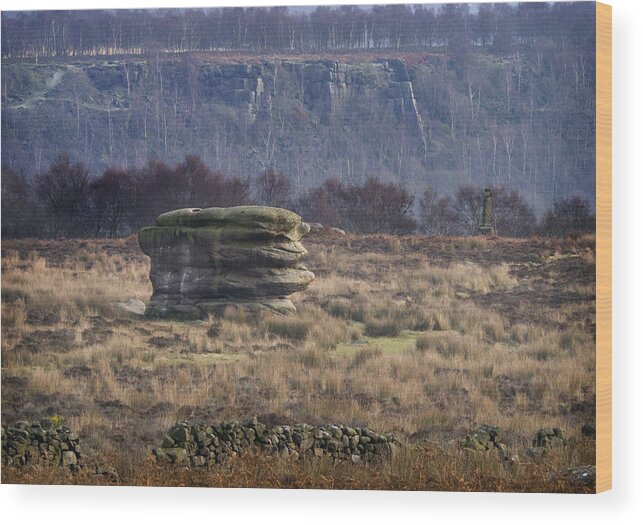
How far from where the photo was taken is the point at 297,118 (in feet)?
47.1

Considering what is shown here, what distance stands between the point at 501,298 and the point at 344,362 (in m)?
1.89

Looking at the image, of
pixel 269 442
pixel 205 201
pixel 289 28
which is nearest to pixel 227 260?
pixel 205 201

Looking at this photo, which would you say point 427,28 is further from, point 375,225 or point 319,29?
point 375,225

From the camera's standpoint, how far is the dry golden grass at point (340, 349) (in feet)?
45.0

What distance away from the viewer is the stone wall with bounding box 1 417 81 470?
14.2 metres

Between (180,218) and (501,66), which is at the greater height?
(501,66)

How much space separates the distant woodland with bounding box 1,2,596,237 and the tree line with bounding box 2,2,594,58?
0.05 ft

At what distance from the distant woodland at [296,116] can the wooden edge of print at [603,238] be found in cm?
31

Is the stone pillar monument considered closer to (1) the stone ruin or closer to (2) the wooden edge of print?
(2) the wooden edge of print

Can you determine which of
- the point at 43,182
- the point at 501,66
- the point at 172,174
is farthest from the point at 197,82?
the point at 501,66

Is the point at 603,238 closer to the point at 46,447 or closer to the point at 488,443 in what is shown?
the point at 488,443

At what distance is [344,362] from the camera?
14.1 meters

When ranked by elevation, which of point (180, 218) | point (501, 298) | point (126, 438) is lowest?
point (126, 438)

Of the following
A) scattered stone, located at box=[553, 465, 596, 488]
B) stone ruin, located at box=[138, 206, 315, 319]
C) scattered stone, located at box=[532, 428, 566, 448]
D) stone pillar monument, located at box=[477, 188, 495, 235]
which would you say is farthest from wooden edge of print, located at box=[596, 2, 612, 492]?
stone ruin, located at box=[138, 206, 315, 319]
